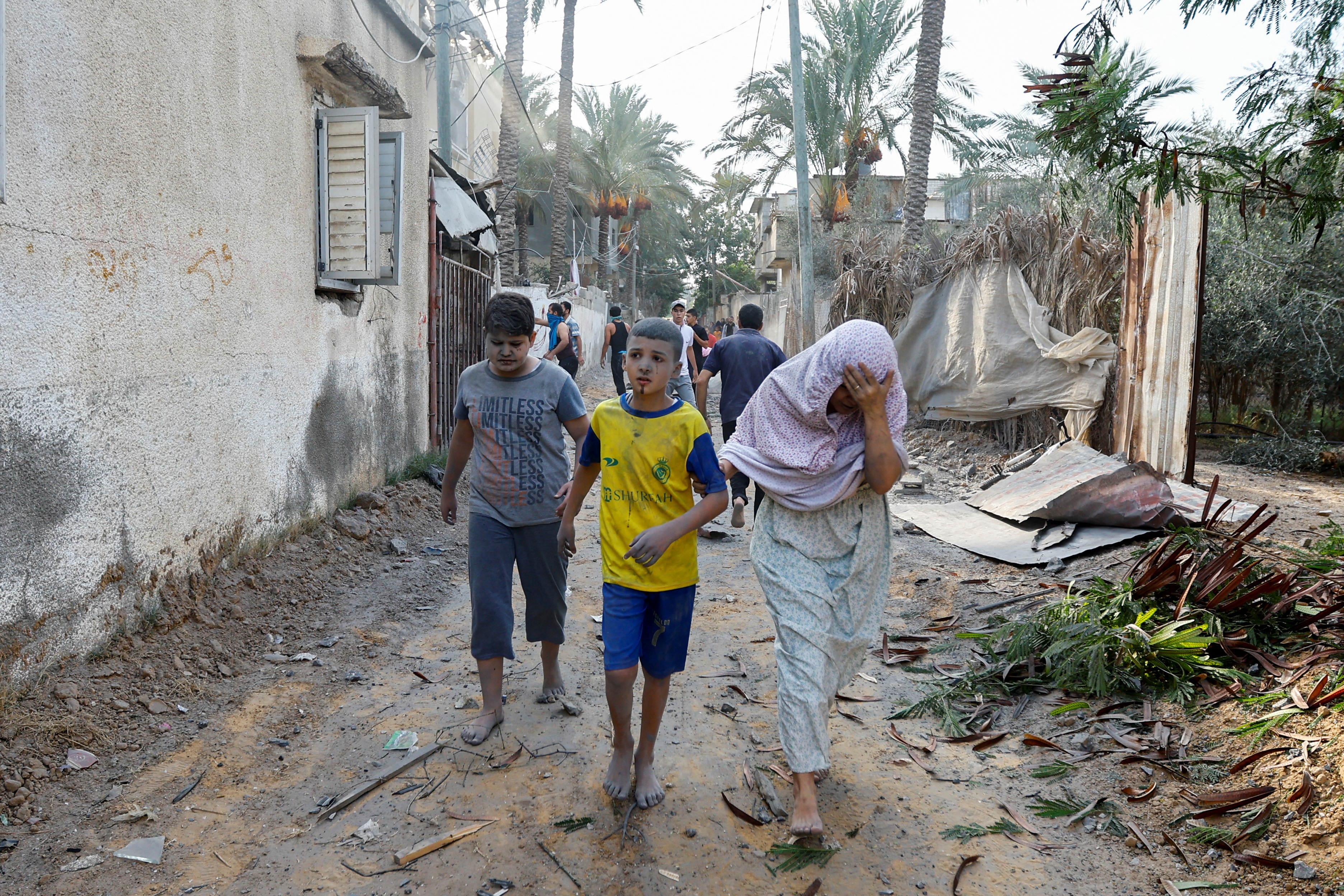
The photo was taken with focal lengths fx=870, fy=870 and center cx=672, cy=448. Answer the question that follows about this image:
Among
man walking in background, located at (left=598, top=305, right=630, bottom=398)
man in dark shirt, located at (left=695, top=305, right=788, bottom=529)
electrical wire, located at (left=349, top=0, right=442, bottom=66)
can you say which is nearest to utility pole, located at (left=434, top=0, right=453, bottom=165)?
electrical wire, located at (left=349, top=0, right=442, bottom=66)

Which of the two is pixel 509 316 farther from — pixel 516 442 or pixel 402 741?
pixel 402 741

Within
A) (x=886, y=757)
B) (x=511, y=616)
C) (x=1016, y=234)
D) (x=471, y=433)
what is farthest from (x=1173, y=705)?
(x=1016, y=234)

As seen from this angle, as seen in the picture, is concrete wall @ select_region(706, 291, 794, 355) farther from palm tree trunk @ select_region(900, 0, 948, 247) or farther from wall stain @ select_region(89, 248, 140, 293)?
wall stain @ select_region(89, 248, 140, 293)

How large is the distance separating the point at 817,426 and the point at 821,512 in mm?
283

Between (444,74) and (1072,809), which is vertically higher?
(444,74)

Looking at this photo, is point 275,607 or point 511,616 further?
point 275,607

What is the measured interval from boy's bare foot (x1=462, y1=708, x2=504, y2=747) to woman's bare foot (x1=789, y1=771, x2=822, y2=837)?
1234 millimetres

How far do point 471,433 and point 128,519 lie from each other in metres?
1.68

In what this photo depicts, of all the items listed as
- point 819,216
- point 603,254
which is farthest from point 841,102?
point 603,254

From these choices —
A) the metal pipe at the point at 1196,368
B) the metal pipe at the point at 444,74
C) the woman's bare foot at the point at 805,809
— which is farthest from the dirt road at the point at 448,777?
the metal pipe at the point at 444,74

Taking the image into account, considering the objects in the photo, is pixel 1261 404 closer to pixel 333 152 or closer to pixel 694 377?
pixel 694 377

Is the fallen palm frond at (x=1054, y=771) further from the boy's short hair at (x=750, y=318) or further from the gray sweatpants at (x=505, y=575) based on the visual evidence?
the boy's short hair at (x=750, y=318)

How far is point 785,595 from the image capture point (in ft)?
9.18

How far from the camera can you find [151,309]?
3.97 meters
